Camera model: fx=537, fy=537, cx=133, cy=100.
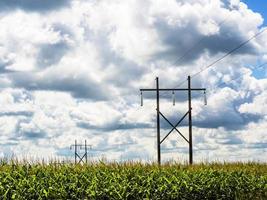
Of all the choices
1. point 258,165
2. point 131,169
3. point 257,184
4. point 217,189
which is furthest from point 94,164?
point 258,165

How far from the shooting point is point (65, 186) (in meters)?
20.2

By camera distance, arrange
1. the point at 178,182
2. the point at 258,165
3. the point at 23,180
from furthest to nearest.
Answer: the point at 258,165 < the point at 178,182 < the point at 23,180

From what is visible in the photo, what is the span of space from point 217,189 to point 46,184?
7989mm

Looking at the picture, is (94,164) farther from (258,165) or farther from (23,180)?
(258,165)

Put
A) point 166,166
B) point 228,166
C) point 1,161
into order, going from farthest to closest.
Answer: point 228,166
point 166,166
point 1,161

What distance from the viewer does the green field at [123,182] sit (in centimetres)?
1977

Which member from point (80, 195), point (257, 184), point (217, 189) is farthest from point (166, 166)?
point (80, 195)

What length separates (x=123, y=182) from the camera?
821 inches

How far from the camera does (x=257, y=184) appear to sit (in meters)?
25.8

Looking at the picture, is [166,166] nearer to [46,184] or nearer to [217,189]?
[217,189]

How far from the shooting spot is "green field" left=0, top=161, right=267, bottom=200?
19.8m

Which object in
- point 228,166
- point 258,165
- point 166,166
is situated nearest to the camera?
point 166,166

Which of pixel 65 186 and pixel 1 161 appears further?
pixel 1 161

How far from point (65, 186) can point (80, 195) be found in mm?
716
